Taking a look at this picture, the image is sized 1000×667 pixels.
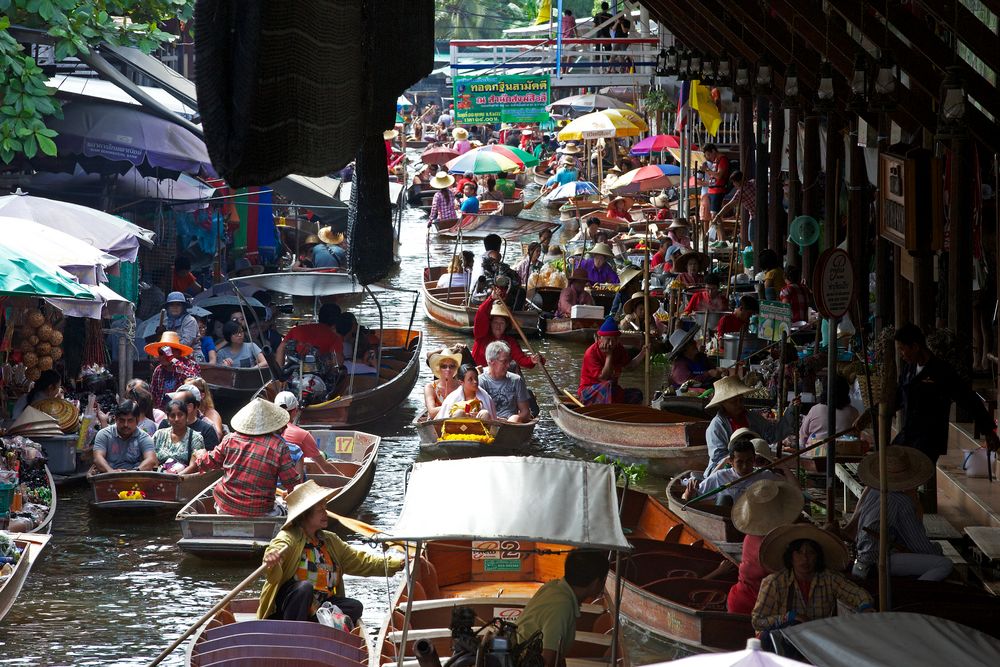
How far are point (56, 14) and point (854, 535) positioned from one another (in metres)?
10.9

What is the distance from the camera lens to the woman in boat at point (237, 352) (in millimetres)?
15789

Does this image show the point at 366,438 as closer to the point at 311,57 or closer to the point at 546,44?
the point at 311,57

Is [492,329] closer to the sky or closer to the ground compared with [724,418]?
closer to the sky

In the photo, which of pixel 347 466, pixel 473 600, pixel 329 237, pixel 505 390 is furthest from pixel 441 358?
pixel 329 237

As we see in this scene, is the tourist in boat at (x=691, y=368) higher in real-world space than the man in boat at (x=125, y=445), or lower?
higher

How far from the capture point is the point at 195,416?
12469 millimetres

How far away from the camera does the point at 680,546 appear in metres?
9.57

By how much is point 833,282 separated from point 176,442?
6.13m

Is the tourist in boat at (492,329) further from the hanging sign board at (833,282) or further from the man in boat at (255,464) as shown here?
the hanging sign board at (833,282)

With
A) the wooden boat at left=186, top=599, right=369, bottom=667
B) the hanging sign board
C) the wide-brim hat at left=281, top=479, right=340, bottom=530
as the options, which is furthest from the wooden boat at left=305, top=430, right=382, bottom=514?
the hanging sign board

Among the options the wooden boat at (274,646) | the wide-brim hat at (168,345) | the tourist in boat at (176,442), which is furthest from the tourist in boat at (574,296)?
the wooden boat at (274,646)

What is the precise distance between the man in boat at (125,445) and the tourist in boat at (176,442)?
0.09 metres

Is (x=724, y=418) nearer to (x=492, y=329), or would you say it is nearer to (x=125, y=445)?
(x=492, y=329)

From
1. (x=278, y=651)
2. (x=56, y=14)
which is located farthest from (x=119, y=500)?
(x=56, y=14)
